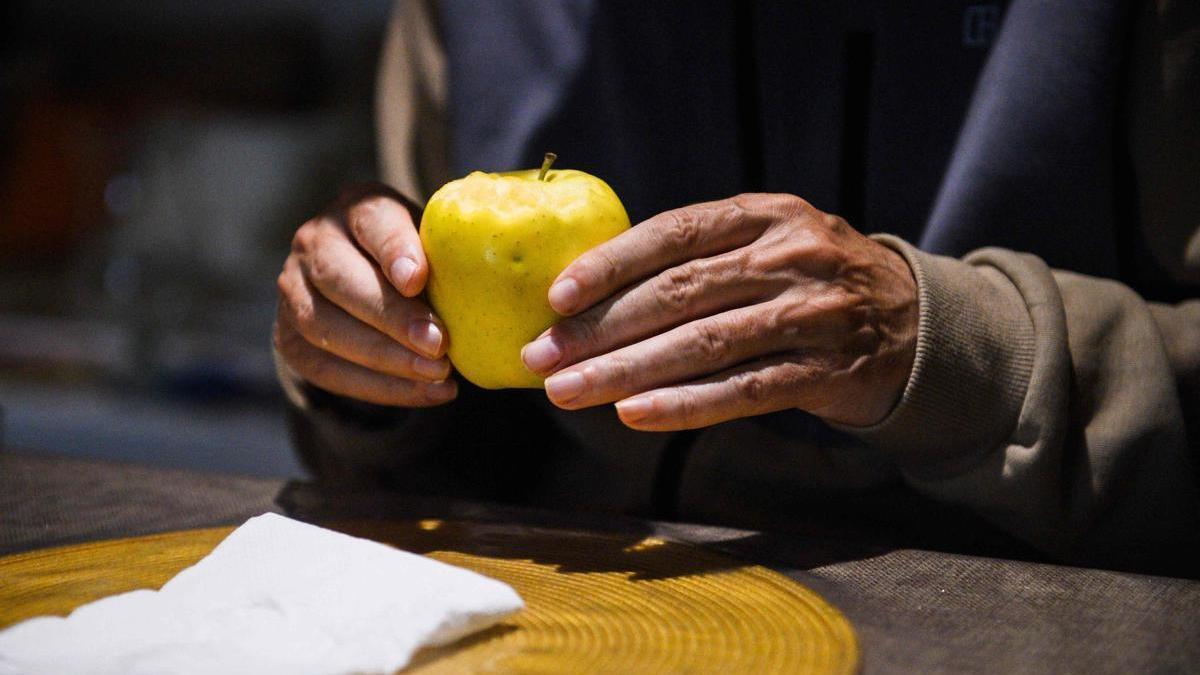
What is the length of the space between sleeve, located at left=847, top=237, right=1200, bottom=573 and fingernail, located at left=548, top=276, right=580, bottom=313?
0.71ft

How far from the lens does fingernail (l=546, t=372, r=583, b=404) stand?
641mm

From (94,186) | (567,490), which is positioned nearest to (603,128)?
(567,490)

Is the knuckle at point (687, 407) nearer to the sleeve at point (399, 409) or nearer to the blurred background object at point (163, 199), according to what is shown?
the sleeve at point (399, 409)

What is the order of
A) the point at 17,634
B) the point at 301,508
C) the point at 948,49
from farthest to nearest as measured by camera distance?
the point at 948,49, the point at 301,508, the point at 17,634

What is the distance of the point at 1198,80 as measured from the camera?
85cm

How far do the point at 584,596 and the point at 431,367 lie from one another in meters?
0.21

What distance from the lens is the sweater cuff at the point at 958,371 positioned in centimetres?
70

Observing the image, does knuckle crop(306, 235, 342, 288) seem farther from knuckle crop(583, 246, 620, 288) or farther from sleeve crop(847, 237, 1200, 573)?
sleeve crop(847, 237, 1200, 573)

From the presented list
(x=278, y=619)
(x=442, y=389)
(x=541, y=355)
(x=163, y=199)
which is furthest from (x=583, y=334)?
(x=163, y=199)

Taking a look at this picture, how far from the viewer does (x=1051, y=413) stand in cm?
71

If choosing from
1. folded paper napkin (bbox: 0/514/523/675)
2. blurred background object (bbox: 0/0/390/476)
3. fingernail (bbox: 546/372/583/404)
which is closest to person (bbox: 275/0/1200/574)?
fingernail (bbox: 546/372/583/404)

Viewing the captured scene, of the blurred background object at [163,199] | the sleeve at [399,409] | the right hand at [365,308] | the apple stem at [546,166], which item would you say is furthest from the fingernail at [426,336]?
the blurred background object at [163,199]

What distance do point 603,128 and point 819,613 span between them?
630mm

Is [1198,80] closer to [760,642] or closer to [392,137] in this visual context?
[760,642]
